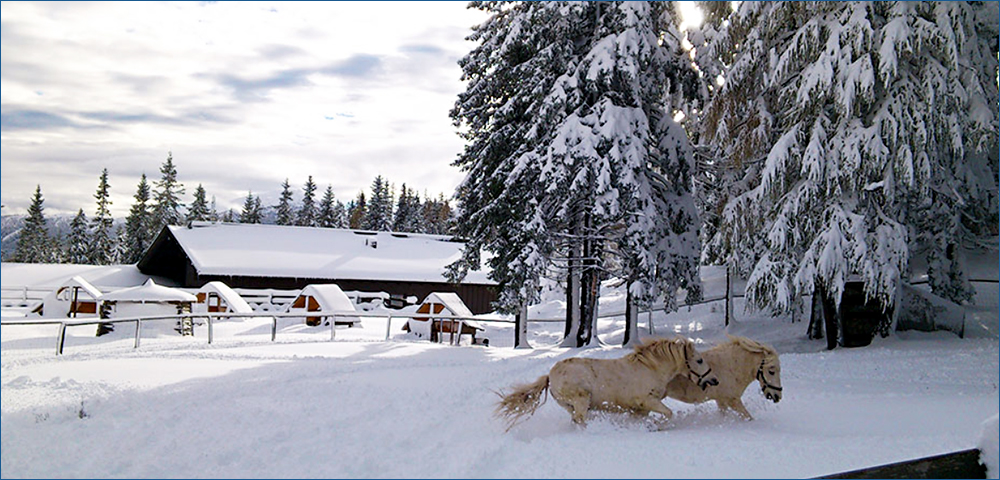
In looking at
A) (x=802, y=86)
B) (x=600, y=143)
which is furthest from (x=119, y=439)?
(x=802, y=86)

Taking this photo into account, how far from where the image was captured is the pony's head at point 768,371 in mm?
6469

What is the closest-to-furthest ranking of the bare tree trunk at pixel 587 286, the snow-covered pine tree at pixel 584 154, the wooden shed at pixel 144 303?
the snow-covered pine tree at pixel 584 154 → the bare tree trunk at pixel 587 286 → the wooden shed at pixel 144 303

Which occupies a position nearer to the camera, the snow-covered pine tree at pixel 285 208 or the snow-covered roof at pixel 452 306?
the snow-covered roof at pixel 452 306

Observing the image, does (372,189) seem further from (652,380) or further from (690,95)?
(652,380)

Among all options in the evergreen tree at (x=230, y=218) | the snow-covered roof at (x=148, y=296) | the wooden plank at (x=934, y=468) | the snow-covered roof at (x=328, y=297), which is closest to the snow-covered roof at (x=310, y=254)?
the snow-covered roof at (x=328, y=297)

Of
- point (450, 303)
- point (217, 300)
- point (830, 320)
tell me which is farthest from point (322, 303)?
point (830, 320)

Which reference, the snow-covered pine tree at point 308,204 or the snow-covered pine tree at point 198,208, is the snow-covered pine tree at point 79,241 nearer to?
the snow-covered pine tree at point 198,208

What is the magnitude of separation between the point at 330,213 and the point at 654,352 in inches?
2420

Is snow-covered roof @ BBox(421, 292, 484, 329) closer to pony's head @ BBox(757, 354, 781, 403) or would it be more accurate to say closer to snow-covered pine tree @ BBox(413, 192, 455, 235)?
pony's head @ BBox(757, 354, 781, 403)

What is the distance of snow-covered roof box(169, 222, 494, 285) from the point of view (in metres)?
31.9

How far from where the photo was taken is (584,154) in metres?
13.8

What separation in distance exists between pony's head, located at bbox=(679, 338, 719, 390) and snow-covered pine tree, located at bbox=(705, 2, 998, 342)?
6671 mm

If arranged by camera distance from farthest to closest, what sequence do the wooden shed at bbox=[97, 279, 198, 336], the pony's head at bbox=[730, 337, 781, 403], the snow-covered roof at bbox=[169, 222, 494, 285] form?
the snow-covered roof at bbox=[169, 222, 494, 285] → the wooden shed at bbox=[97, 279, 198, 336] → the pony's head at bbox=[730, 337, 781, 403]

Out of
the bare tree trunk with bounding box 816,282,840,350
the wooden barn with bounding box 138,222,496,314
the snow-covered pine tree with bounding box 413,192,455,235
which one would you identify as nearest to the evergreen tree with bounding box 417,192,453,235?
the snow-covered pine tree with bounding box 413,192,455,235
